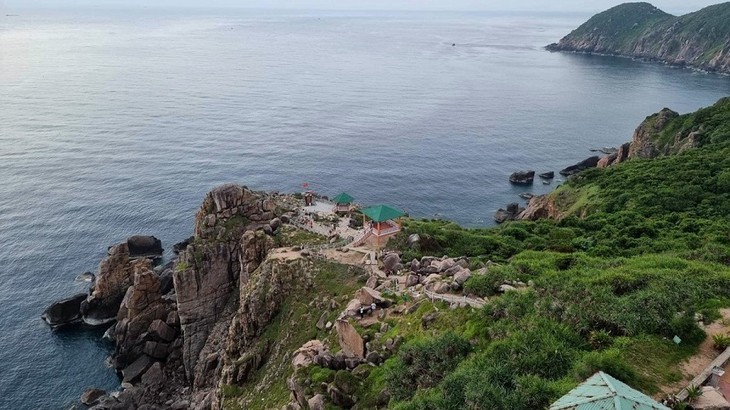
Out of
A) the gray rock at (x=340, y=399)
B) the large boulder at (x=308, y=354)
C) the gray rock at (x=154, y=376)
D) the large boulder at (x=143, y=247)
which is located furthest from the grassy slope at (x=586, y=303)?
the large boulder at (x=143, y=247)

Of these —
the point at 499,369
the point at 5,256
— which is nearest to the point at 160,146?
the point at 5,256

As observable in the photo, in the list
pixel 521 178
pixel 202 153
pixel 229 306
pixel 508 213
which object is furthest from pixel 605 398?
pixel 202 153

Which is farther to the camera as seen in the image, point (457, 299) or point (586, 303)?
point (457, 299)

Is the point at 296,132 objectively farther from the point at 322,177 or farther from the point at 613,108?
the point at 613,108

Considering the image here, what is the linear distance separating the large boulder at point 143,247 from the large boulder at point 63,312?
13.8 metres

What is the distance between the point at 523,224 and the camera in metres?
68.1

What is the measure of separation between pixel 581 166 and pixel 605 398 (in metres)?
111

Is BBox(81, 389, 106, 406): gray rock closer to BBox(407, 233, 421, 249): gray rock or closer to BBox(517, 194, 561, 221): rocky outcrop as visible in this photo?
BBox(407, 233, 421, 249): gray rock

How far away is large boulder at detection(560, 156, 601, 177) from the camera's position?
119 m

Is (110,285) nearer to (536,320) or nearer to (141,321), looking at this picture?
(141,321)

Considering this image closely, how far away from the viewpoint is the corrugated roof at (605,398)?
18438mm

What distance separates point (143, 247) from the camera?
3369 inches

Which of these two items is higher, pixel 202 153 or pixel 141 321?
pixel 202 153

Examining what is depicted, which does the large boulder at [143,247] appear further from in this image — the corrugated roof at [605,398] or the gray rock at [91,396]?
the corrugated roof at [605,398]
